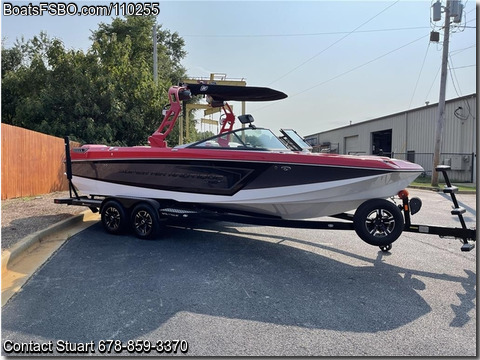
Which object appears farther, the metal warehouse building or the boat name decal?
the metal warehouse building

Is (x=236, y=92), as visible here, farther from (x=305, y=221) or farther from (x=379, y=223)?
(x=379, y=223)

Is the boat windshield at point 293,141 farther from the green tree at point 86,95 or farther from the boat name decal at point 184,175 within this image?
the green tree at point 86,95

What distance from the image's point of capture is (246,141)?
5629mm

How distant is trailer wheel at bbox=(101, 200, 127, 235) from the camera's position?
6.23 metres

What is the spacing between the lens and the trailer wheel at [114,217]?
6.23 meters

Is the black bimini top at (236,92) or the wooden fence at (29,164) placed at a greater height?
the black bimini top at (236,92)

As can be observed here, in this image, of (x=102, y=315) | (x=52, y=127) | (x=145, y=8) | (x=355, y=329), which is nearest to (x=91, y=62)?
(x=52, y=127)

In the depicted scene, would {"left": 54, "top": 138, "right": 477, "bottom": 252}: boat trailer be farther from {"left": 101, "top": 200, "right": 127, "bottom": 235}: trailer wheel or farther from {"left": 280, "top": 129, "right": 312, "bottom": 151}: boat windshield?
{"left": 280, "top": 129, "right": 312, "bottom": 151}: boat windshield

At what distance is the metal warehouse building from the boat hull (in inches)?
322

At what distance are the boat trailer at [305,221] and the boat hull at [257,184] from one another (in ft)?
0.50

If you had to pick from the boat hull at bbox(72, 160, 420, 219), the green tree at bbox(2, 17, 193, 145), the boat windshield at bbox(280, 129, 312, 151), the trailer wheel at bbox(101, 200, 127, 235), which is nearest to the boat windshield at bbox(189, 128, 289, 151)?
the boat windshield at bbox(280, 129, 312, 151)

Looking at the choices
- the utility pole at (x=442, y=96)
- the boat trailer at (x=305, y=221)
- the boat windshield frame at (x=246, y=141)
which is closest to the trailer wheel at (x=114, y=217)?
the boat trailer at (x=305, y=221)

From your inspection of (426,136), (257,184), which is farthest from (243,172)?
(426,136)

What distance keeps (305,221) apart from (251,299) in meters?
1.86
